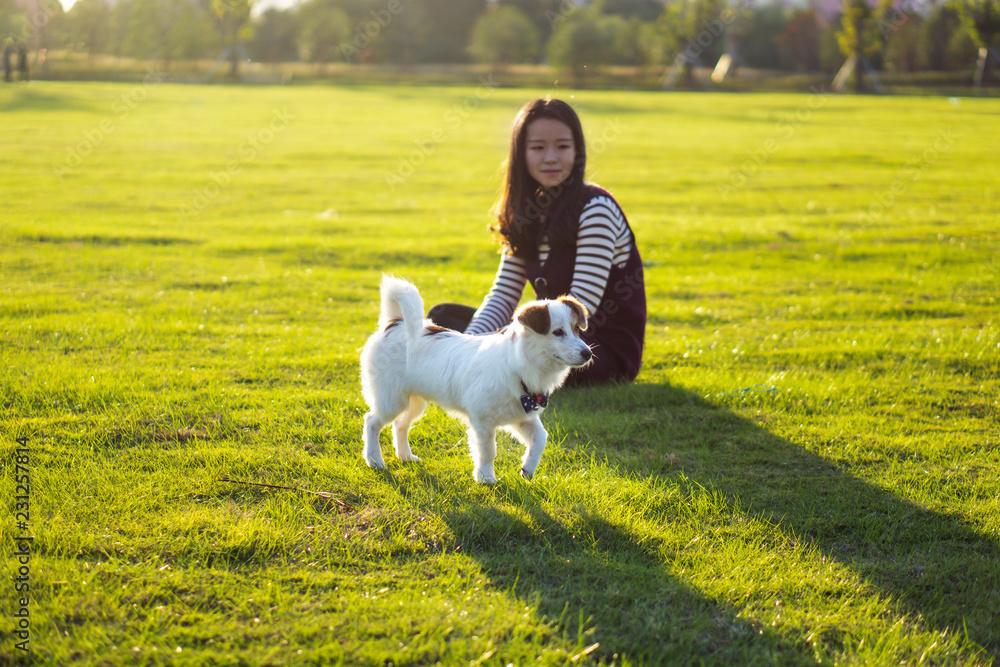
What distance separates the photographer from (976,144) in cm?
2616

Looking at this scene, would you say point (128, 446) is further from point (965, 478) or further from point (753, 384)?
point (965, 478)

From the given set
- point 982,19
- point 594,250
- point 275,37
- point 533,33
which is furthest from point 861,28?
point 594,250

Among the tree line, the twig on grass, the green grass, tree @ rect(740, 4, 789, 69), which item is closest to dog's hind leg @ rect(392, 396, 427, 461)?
the green grass

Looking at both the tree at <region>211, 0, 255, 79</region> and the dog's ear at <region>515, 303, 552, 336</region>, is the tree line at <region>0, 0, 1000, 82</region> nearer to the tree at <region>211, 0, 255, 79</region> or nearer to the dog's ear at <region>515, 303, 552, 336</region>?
the tree at <region>211, 0, 255, 79</region>

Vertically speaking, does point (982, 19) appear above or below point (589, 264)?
above

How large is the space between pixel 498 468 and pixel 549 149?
2102 mm

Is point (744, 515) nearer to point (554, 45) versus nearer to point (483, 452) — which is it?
point (483, 452)

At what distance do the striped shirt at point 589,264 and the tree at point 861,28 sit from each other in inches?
2550

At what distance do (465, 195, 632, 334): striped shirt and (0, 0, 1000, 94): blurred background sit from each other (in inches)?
2095

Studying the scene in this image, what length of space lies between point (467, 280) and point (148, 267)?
394 cm

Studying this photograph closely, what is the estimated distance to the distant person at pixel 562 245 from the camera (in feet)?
16.4

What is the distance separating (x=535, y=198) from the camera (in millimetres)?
5266

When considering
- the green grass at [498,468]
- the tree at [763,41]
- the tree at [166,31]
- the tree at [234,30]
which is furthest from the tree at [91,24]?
the tree at [763,41]

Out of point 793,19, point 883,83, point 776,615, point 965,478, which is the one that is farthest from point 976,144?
point 793,19
